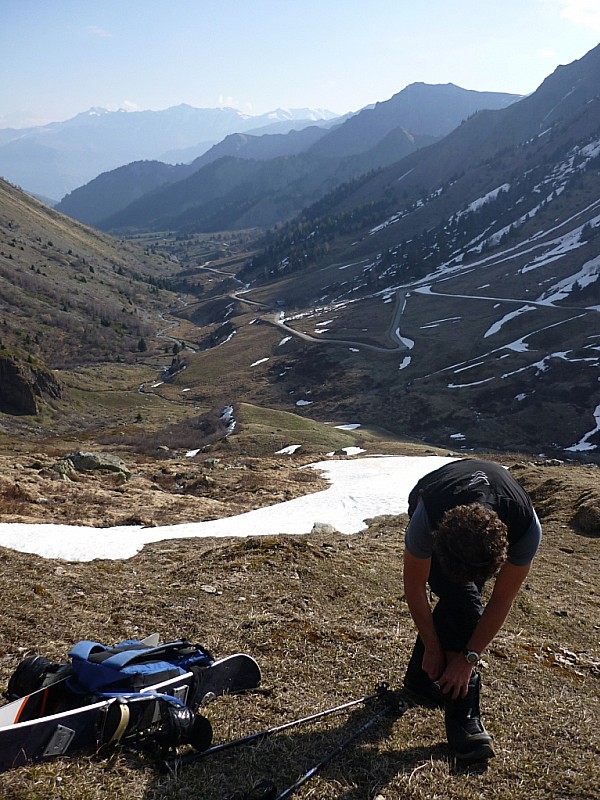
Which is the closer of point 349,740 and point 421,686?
point 349,740

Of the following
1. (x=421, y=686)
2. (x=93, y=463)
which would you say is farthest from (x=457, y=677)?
(x=93, y=463)

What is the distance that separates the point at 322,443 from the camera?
6109 centimetres

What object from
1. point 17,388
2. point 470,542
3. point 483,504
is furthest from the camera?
point 17,388

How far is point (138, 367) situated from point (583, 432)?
118 m

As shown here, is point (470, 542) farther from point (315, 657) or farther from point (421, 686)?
point (315, 657)

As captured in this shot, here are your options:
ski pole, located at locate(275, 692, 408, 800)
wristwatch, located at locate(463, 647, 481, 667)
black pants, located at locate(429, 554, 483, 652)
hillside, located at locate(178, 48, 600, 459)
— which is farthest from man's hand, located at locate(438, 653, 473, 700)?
hillside, located at locate(178, 48, 600, 459)

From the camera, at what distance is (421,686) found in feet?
23.0

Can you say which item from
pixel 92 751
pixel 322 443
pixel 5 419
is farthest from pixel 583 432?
pixel 92 751

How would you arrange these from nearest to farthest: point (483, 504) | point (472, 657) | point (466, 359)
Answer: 1. point (483, 504)
2. point (472, 657)
3. point (466, 359)

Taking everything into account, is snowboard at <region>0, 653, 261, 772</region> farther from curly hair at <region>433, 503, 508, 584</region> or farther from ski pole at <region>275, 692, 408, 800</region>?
curly hair at <region>433, 503, 508, 584</region>

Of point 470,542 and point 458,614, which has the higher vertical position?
point 470,542

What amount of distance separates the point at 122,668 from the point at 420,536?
350 centimetres

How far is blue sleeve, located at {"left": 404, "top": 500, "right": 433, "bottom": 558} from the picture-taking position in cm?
589

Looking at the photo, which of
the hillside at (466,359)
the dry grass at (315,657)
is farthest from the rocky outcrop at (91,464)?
the hillside at (466,359)
